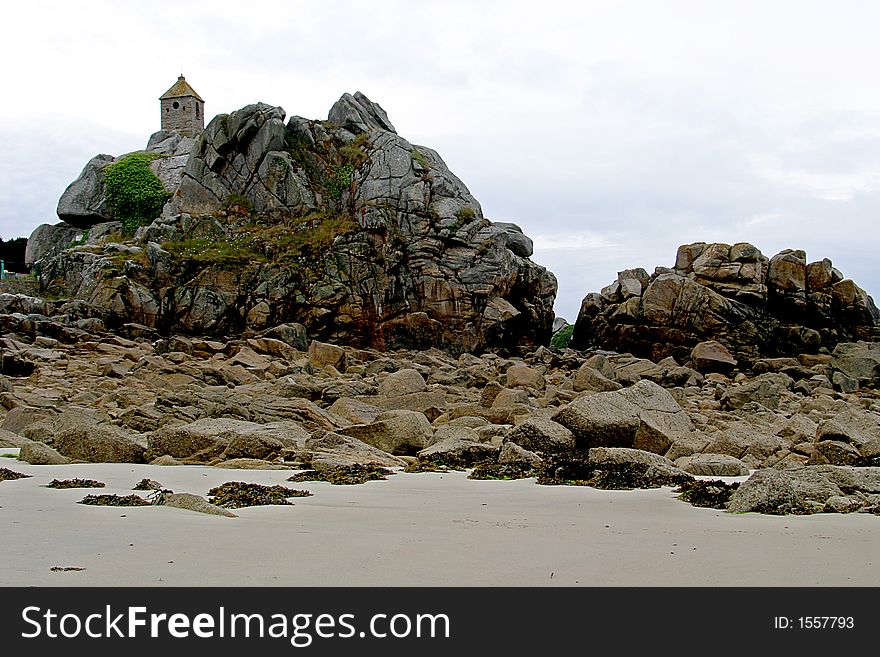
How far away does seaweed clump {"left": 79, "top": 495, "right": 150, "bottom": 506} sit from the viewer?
4.72 meters

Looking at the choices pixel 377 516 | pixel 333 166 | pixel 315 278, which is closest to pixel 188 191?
pixel 333 166

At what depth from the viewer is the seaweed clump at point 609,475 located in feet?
A: 20.6

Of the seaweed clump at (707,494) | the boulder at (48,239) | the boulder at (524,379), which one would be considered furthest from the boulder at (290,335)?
the boulder at (48,239)

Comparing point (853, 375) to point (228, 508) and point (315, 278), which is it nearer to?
point (315, 278)

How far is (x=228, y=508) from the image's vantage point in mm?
4750

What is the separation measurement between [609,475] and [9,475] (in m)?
4.40

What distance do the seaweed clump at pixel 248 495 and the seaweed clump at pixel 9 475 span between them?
1.55 meters

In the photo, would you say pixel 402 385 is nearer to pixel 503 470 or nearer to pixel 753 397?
pixel 503 470

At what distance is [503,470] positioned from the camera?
23.0ft

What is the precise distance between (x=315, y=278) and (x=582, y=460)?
23.7 metres

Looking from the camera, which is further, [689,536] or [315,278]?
[315,278]

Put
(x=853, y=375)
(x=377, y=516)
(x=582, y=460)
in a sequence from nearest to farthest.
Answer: (x=377, y=516) → (x=582, y=460) → (x=853, y=375)

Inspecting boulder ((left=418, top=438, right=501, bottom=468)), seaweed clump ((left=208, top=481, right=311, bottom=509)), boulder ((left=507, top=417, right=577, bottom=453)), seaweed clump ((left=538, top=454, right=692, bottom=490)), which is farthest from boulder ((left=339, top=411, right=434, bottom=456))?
seaweed clump ((left=208, top=481, right=311, bottom=509))
